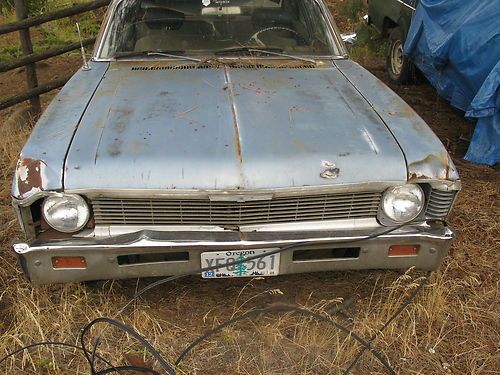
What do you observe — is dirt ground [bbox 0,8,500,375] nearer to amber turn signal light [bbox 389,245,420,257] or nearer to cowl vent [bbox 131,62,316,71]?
amber turn signal light [bbox 389,245,420,257]

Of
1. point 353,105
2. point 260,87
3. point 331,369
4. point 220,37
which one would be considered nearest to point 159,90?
point 260,87

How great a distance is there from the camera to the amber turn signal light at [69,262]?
229cm

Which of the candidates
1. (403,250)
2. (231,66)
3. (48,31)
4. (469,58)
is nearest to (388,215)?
(403,250)

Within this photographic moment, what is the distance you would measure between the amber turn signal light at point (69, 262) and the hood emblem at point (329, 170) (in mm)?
1144

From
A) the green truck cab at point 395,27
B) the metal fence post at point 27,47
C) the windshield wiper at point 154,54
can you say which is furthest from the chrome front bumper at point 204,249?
the green truck cab at point 395,27

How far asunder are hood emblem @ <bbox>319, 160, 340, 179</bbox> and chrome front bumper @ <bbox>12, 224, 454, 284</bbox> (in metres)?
0.28

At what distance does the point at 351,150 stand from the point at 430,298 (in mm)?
1043

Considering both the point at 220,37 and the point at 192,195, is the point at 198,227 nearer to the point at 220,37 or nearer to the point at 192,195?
the point at 192,195

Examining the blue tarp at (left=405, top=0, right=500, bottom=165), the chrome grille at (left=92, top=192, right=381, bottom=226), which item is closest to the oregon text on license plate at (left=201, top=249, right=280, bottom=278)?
the chrome grille at (left=92, top=192, right=381, bottom=226)

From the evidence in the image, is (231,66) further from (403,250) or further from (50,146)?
(403,250)

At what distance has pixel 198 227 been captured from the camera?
233cm

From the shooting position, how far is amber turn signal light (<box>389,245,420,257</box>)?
244 centimetres

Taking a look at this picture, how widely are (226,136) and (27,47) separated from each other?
4170 millimetres

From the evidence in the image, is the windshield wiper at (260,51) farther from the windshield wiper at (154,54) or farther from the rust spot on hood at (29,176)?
the rust spot on hood at (29,176)
